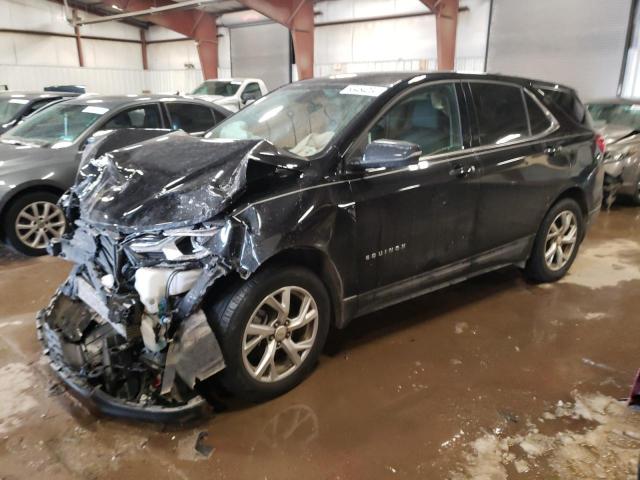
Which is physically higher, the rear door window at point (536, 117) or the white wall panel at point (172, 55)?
the white wall panel at point (172, 55)

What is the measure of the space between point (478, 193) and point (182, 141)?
1.95m

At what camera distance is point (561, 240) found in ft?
13.9

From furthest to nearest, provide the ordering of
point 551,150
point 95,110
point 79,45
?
1. point 79,45
2. point 95,110
3. point 551,150

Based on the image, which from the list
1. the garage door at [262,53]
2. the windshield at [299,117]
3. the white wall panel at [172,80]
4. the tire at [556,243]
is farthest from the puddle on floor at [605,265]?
the white wall panel at [172,80]

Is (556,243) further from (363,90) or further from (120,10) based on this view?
(120,10)

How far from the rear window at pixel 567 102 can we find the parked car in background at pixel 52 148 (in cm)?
284

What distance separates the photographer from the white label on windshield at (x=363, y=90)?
301 cm

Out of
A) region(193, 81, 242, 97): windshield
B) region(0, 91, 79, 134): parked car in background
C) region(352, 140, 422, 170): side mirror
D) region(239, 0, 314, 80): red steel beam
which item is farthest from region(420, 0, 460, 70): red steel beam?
region(352, 140, 422, 170): side mirror

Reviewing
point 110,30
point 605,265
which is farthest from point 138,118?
point 110,30

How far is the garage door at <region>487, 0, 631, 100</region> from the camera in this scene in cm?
1100

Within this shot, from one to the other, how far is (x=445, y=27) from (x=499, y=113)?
9625 millimetres

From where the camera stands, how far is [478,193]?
337 centimetres

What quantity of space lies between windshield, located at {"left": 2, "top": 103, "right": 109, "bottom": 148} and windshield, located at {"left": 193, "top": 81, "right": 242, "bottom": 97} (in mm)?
6779

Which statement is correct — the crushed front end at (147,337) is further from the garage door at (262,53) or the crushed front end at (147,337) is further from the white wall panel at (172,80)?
the white wall panel at (172,80)
